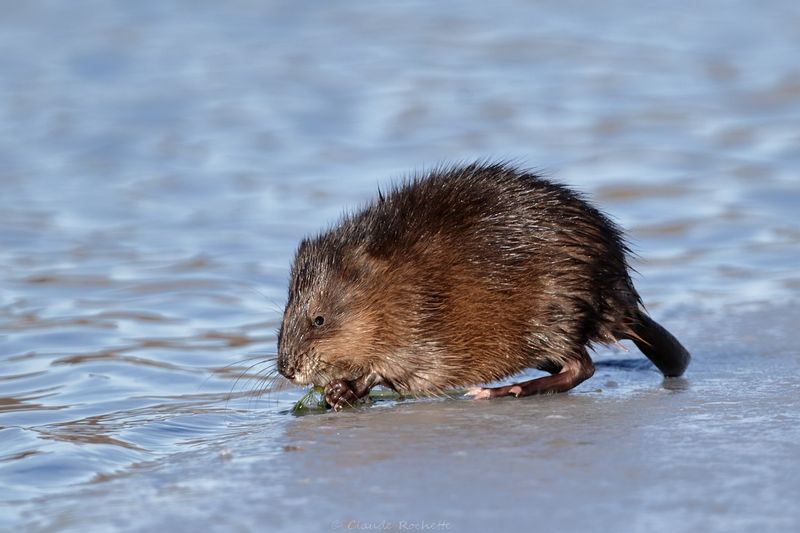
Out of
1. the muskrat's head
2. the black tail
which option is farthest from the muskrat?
the black tail

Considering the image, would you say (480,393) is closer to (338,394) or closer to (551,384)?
(551,384)

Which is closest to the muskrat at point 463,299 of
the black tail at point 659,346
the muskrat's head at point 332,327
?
the muskrat's head at point 332,327

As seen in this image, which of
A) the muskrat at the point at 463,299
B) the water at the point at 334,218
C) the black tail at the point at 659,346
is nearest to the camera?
the water at the point at 334,218

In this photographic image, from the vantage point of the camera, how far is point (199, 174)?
34.0ft

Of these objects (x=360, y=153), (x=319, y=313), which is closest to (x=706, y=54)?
(x=360, y=153)

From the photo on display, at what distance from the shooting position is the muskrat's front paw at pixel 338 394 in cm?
525

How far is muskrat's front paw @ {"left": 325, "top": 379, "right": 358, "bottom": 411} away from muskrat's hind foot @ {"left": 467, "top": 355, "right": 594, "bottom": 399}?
0.50 m

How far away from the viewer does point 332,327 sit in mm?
5297

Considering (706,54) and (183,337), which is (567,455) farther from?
(706,54)

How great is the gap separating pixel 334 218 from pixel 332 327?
12.3 ft

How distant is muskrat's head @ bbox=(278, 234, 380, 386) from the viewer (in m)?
5.29

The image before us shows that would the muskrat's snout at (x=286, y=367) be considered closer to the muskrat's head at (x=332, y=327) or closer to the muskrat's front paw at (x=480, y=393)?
the muskrat's head at (x=332, y=327)

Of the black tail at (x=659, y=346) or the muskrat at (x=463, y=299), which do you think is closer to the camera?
the muskrat at (x=463, y=299)

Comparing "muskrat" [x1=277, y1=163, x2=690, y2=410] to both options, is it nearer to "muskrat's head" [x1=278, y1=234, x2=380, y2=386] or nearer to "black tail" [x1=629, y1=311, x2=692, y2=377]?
"muskrat's head" [x1=278, y1=234, x2=380, y2=386]
